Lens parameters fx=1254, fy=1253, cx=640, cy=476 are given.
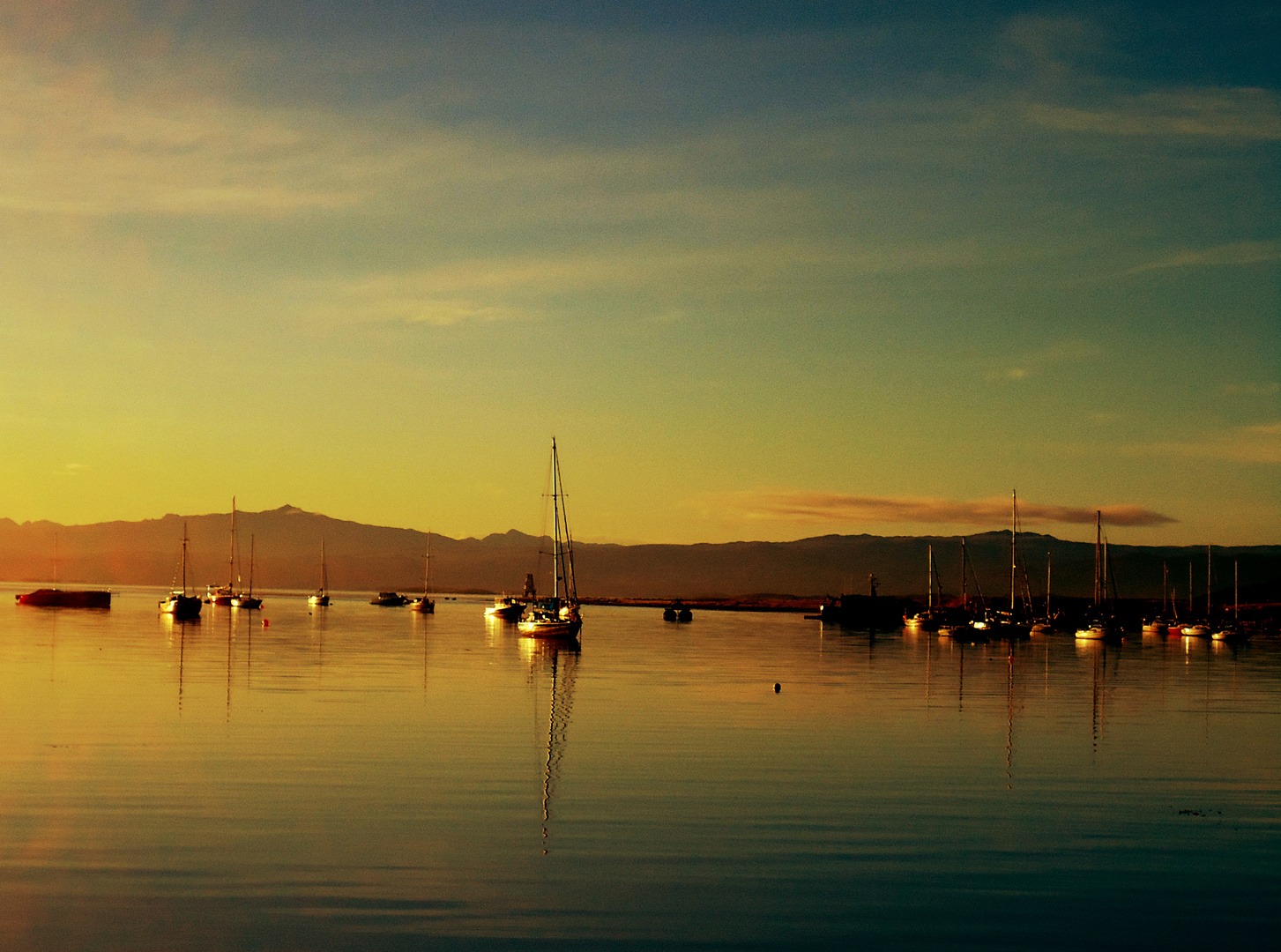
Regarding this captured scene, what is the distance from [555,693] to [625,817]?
105 feet

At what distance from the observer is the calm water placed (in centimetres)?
1816

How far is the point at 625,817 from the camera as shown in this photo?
2605cm

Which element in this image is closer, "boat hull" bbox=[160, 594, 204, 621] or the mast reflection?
the mast reflection

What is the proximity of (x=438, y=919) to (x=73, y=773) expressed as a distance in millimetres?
16955

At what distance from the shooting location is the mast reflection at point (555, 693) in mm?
30656

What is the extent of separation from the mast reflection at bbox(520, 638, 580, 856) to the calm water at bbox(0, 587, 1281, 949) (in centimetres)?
32

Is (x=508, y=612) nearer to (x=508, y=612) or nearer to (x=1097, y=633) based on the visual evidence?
(x=508, y=612)

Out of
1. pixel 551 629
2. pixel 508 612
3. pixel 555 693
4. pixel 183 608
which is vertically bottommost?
pixel 508 612

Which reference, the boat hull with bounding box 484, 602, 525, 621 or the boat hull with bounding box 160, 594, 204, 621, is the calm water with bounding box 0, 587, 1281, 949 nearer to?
the boat hull with bounding box 160, 594, 204, 621

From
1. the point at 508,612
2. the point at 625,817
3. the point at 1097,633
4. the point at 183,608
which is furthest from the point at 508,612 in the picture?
the point at 625,817

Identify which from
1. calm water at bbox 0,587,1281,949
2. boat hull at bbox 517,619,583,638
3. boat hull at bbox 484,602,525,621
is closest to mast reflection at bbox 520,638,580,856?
calm water at bbox 0,587,1281,949

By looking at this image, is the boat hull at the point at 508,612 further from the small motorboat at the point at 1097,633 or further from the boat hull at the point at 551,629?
the small motorboat at the point at 1097,633

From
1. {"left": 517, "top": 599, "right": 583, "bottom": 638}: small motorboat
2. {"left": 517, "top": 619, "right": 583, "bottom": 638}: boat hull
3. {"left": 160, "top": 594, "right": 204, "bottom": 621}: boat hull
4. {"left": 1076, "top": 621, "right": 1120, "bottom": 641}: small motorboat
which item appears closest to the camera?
{"left": 517, "top": 619, "right": 583, "bottom": 638}: boat hull

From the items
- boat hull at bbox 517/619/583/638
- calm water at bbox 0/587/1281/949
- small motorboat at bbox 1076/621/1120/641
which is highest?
calm water at bbox 0/587/1281/949
